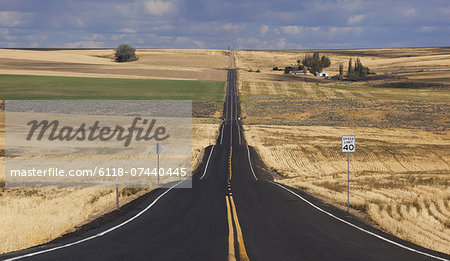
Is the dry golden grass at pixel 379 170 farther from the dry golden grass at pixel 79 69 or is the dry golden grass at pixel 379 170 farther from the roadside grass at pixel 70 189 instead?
the dry golden grass at pixel 79 69

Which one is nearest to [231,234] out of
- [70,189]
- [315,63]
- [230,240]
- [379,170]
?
[230,240]

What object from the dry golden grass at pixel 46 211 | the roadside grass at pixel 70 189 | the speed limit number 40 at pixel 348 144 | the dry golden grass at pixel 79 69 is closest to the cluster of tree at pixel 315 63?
the dry golden grass at pixel 79 69

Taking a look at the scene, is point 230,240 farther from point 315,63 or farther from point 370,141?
point 315,63

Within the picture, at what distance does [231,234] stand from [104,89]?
99.9m

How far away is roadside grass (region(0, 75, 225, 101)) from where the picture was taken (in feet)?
322

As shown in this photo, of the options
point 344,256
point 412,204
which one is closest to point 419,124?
point 412,204

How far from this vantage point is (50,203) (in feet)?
79.1

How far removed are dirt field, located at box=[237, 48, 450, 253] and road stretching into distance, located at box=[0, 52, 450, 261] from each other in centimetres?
200

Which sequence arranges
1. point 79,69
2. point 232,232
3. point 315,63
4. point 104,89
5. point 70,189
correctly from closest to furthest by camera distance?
1. point 232,232
2. point 70,189
3. point 104,89
4. point 79,69
5. point 315,63

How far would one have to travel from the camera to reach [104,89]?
362 feet

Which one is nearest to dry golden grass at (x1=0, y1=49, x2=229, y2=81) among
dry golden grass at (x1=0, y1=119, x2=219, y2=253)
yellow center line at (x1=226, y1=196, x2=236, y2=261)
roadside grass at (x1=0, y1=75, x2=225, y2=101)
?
roadside grass at (x1=0, y1=75, x2=225, y2=101)

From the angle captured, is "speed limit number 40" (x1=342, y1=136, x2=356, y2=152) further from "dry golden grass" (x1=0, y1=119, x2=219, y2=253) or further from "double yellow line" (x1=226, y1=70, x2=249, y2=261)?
"dry golden grass" (x1=0, y1=119, x2=219, y2=253)

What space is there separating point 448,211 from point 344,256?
1202 cm

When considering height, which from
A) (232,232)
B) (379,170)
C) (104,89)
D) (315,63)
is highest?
(315,63)
